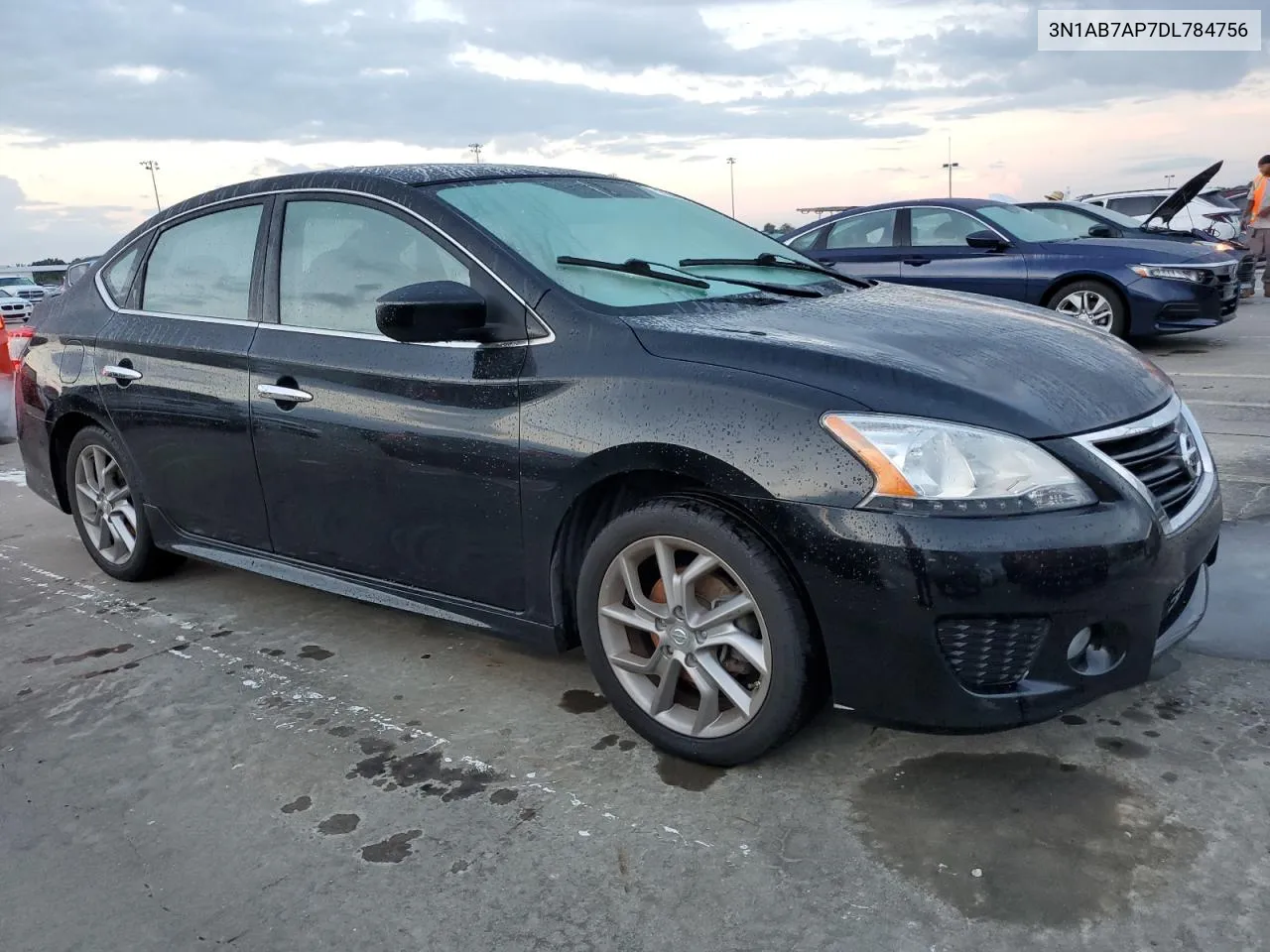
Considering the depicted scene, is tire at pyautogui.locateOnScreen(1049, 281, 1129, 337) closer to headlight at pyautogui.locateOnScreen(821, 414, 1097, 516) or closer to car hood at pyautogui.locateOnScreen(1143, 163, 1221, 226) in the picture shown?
car hood at pyautogui.locateOnScreen(1143, 163, 1221, 226)

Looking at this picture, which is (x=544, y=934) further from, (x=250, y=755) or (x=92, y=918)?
(x=250, y=755)

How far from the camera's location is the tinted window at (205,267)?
3.81 metres

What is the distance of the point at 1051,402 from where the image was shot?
2602 mm

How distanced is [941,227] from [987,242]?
1.84 ft

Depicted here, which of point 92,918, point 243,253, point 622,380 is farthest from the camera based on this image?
point 243,253

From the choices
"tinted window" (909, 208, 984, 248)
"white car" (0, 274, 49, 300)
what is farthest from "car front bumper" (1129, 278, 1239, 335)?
"white car" (0, 274, 49, 300)

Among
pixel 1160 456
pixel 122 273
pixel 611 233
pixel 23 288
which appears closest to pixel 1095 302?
pixel 611 233

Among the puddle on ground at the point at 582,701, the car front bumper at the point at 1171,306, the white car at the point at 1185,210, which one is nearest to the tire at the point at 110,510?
the puddle on ground at the point at 582,701

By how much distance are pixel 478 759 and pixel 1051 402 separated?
170cm

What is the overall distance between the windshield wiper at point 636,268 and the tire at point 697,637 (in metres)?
0.81

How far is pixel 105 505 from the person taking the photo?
14.9 ft

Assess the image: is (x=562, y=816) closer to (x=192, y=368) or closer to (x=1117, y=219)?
(x=192, y=368)

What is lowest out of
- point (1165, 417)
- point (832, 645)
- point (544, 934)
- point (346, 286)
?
point (544, 934)

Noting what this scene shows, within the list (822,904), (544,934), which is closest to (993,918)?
(822,904)
